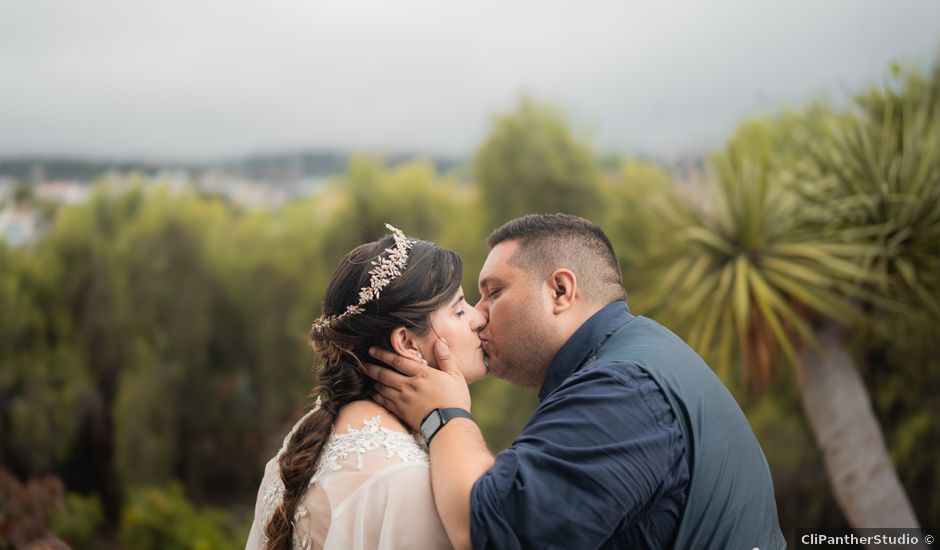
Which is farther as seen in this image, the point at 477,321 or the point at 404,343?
the point at 477,321

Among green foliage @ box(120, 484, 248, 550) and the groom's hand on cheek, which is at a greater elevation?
the groom's hand on cheek

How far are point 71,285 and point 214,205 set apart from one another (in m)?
3.39

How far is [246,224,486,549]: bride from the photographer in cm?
192

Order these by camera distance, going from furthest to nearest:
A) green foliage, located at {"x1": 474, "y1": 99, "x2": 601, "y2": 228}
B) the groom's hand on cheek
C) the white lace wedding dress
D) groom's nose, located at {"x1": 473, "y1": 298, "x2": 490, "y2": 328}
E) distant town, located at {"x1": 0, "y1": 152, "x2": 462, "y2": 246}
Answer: distant town, located at {"x1": 0, "y1": 152, "x2": 462, "y2": 246}
green foliage, located at {"x1": 474, "y1": 99, "x2": 601, "y2": 228}
groom's nose, located at {"x1": 473, "y1": 298, "x2": 490, "y2": 328}
the groom's hand on cheek
the white lace wedding dress

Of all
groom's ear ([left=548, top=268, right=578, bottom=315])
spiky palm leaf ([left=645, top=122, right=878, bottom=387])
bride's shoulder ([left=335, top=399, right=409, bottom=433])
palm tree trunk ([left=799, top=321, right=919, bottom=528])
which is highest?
groom's ear ([left=548, top=268, right=578, bottom=315])

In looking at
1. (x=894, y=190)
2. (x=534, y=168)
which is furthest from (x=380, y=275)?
(x=534, y=168)

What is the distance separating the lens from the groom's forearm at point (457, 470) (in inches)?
68.6

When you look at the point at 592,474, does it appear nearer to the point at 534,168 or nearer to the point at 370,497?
the point at 370,497

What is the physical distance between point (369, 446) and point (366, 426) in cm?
7

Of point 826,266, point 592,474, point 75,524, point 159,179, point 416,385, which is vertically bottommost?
point 75,524

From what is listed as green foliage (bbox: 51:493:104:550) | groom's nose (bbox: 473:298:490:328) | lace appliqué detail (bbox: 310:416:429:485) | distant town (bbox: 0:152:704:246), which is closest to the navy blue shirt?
lace appliqué detail (bbox: 310:416:429:485)

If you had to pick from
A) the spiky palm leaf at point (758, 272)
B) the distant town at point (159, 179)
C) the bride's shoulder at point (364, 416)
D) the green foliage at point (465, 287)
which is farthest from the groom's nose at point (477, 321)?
the distant town at point (159, 179)

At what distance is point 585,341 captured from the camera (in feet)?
7.26

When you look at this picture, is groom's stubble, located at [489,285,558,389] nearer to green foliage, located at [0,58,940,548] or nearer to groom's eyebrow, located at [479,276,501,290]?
groom's eyebrow, located at [479,276,501,290]
